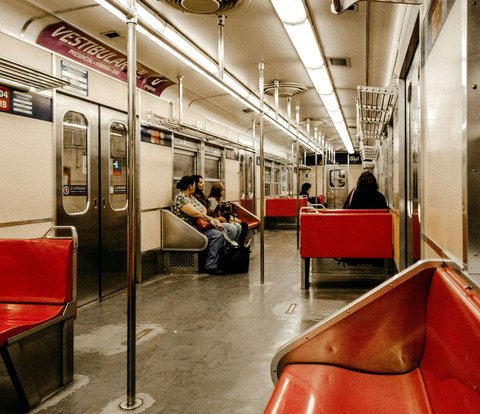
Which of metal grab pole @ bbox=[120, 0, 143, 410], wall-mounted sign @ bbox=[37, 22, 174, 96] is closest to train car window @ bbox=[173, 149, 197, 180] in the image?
wall-mounted sign @ bbox=[37, 22, 174, 96]

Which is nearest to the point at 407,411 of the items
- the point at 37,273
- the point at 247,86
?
the point at 37,273

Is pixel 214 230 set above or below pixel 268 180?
below

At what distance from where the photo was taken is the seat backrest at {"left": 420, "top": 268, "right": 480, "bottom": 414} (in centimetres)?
128

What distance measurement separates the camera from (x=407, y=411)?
5.49 feet

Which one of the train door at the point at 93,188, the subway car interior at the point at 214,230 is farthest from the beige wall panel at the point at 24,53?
the train door at the point at 93,188

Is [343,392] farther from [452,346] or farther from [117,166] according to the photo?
[117,166]

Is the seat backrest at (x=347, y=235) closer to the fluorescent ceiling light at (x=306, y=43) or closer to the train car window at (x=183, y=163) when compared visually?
the fluorescent ceiling light at (x=306, y=43)

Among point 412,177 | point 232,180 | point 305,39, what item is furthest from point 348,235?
point 232,180

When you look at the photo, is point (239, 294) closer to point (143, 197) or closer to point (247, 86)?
point (143, 197)

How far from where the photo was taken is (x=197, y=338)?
3736 millimetres

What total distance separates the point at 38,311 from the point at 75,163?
231 cm

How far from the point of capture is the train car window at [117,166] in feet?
17.9

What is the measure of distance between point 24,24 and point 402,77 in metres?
3.55

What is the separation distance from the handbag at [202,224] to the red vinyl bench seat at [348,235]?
72.3 inches
